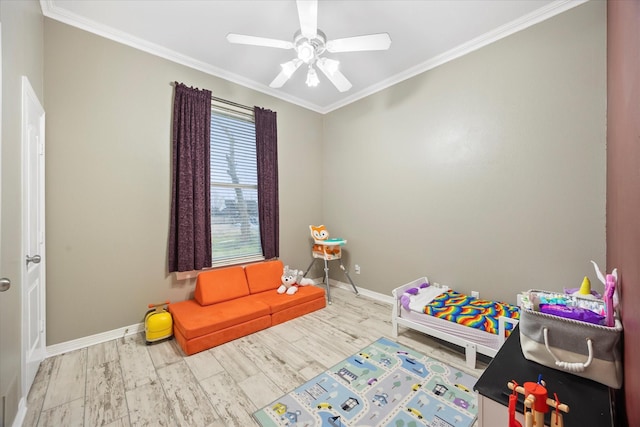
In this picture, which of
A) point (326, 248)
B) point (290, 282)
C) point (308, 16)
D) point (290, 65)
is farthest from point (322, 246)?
point (308, 16)

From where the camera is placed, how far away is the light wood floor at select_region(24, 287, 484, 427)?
1553 mm

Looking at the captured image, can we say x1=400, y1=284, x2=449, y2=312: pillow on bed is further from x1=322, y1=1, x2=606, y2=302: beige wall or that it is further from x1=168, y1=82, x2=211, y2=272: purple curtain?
x1=168, y1=82, x2=211, y2=272: purple curtain

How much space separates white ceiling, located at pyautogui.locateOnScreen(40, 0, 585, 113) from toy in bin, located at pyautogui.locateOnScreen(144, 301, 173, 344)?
8.87ft

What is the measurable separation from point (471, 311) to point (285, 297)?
1912 mm

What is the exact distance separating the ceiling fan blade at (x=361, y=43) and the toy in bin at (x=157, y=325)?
288 centimetres

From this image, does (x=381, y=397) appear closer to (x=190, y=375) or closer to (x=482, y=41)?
(x=190, y=375)

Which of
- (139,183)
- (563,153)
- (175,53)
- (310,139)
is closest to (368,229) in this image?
(310,139)

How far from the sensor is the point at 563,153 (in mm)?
2119

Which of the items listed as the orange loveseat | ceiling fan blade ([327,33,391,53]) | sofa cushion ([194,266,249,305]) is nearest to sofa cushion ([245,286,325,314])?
the orange loveseat

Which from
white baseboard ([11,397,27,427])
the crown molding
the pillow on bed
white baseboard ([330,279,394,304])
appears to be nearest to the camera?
white baseboard ([11,397,27,427])

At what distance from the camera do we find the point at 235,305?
2688 mm

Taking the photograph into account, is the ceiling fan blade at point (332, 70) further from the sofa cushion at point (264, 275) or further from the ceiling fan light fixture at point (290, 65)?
the sofa cushion at point (264, 275)

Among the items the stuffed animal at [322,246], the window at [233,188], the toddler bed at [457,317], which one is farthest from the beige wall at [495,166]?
the window at [233,188]

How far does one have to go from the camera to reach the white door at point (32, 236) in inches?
63.1
